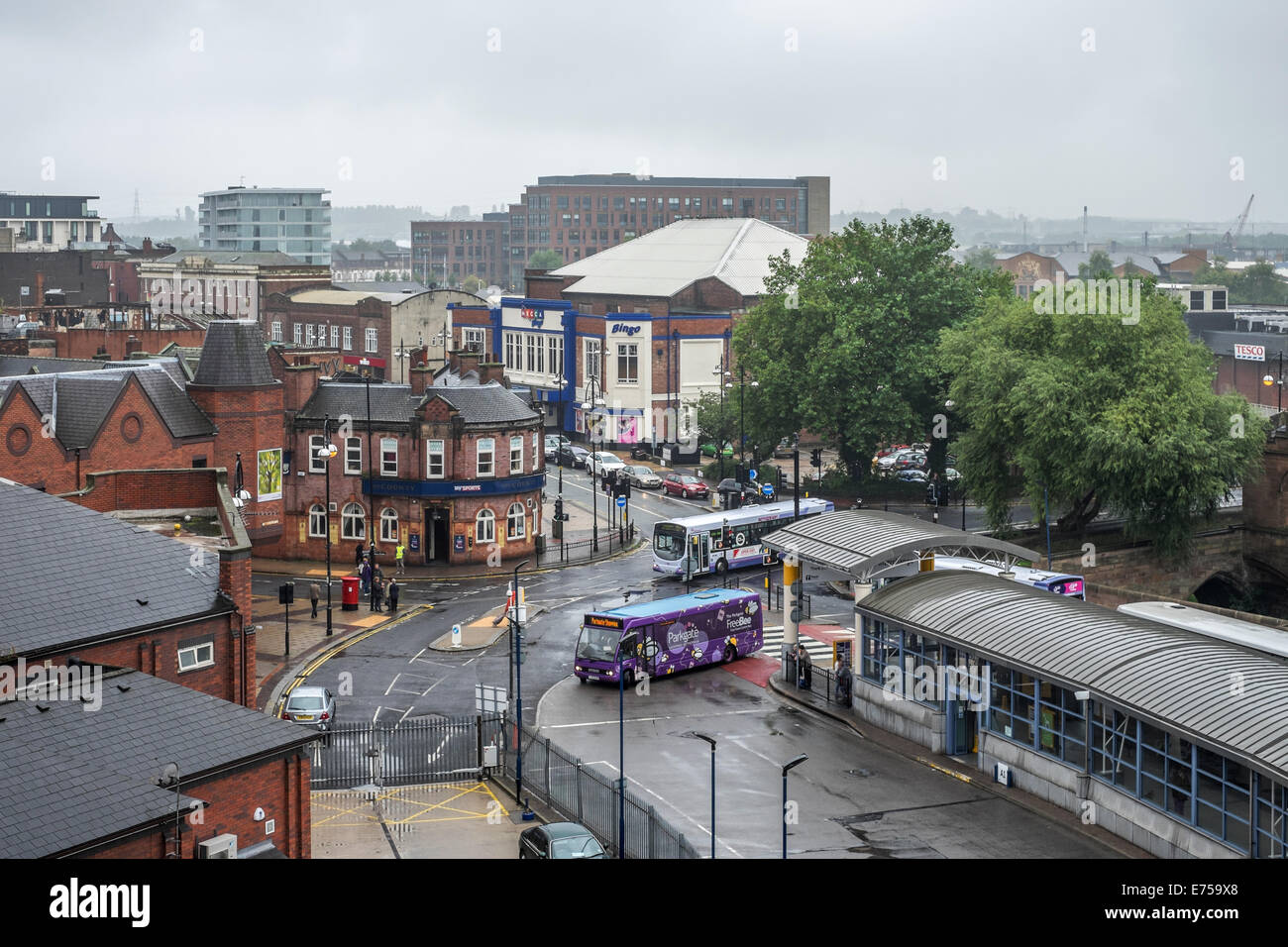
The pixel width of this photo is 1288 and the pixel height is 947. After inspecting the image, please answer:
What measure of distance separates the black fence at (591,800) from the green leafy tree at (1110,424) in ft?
99.9

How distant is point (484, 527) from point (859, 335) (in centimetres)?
2584

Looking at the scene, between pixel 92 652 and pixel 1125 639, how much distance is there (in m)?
23.1

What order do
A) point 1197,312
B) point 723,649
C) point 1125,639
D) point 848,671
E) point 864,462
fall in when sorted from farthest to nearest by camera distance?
1. point 1197,312
2. point 864,462
3. point 723,649
4. point 848,671
5. point 1125,639

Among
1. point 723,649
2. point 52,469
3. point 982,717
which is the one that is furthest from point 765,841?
point 52,469

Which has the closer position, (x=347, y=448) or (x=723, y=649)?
(x=723, y=649)

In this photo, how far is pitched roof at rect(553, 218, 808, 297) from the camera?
117375 mm

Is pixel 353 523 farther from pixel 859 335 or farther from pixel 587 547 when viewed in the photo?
pixel 859 335

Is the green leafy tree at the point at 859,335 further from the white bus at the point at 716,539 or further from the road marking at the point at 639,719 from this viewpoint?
the road marking at the point at 639,719

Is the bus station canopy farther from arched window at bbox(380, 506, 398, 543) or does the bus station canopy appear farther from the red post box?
arched window at bbox(380, 506, 398, 543)

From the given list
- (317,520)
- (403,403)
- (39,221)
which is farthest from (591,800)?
(39,221)

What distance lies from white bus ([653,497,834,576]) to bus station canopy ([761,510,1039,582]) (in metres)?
13.4

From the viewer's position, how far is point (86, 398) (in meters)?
52.5

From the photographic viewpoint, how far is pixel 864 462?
8362 centimetres
